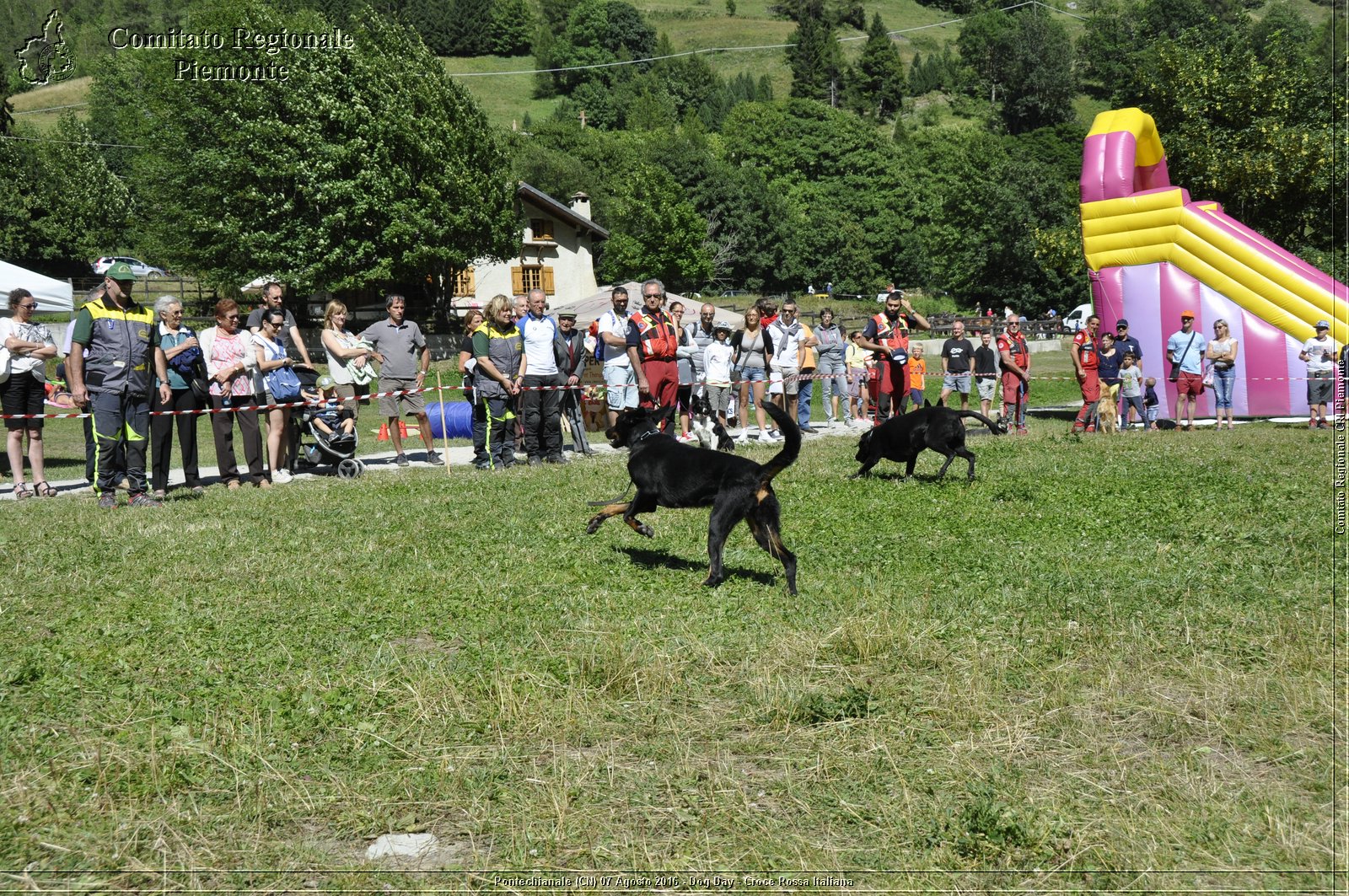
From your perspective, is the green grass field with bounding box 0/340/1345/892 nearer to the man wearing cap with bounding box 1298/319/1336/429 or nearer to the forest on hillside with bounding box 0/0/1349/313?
the forest on hillside with bounding box 0/0/1349/313

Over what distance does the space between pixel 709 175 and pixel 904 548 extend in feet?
247

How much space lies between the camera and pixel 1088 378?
1770cm

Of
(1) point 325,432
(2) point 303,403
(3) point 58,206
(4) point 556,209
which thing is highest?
(3) point 58,206

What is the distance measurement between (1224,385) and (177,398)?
632 inches

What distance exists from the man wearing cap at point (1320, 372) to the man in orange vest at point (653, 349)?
11446 mm

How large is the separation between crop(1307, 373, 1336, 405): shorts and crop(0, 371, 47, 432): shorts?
18.0m

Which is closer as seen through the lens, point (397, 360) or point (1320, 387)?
point (397, 360)

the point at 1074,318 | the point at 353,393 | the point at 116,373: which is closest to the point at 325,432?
the point at 353,393

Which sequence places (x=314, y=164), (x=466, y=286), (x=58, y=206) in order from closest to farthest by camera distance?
(x=314, y=164)
(x=466, y=286)
(x=58, y=206)

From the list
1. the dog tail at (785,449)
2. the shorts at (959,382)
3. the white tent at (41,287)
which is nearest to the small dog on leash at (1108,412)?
the shorts at (959,382)

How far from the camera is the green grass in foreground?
3.41 meters

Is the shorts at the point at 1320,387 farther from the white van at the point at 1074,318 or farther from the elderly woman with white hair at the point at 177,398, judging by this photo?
the white van at the point at 1074,318

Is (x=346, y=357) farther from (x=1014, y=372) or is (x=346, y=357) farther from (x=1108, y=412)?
(x=1108, y=412)

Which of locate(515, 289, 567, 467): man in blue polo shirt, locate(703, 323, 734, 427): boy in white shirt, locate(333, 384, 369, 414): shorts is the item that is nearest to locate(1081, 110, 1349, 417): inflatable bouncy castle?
locate(703, 323, 734, 427): boy in white shirt
